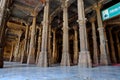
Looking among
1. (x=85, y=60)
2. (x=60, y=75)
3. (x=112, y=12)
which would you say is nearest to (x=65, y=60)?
(x=85, y=60)

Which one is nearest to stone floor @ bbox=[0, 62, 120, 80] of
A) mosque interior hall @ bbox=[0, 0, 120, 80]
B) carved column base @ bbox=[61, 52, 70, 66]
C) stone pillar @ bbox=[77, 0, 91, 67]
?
mosque interior hall @ bbox=[0, 0, 120, 80]

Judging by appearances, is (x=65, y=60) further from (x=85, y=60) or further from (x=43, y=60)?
(x=85, y=60)

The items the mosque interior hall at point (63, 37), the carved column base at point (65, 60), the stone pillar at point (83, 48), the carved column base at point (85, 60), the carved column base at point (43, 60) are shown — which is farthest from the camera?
the carved column base at point (65, 60)

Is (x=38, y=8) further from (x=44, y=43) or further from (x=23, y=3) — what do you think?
(x=44, y=43)

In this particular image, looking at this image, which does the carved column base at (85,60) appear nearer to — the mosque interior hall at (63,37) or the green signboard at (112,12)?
the mosque interior hall at (63,37)

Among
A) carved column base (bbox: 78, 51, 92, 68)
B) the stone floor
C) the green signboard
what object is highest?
the green signboard

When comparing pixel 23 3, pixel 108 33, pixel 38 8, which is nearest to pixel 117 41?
pixel 108 33

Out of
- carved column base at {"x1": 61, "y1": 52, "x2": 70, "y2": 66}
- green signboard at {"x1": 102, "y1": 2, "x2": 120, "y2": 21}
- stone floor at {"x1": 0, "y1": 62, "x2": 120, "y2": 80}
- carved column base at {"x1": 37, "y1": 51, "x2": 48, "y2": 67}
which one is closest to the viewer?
stone floor at {"x1": 0, "y1": 62, "x2": 120, "y2": 80}

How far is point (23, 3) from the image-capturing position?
47.2 ft

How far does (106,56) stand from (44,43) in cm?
683

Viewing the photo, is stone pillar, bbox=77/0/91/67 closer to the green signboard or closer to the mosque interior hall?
the mosque interior hall

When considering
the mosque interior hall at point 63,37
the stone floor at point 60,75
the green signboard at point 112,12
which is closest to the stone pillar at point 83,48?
the mosque interior hall at point 63,37

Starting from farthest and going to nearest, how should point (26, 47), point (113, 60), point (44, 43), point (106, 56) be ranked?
point (113, 60) → point (26, 47) → point (106, 56) → point (44, 43)

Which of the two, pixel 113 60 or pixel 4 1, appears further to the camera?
pixel 113 60
